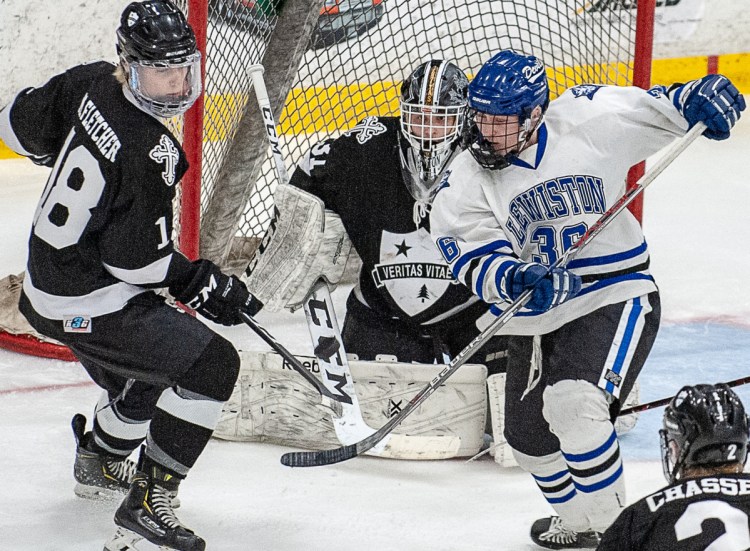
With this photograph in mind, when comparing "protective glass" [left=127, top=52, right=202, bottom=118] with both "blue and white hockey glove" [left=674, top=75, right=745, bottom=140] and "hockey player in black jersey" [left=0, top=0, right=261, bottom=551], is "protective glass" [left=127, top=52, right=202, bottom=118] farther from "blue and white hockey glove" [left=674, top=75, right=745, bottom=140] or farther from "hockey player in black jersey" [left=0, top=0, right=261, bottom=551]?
"blue and white hockey glove" [left=674, top=75, right=745, bottom=140]

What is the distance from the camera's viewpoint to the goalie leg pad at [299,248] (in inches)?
127

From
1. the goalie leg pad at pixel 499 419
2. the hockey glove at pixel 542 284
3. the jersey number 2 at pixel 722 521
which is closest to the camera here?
the jersey number 2 at pixel 722 521

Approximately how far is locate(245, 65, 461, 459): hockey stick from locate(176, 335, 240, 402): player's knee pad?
452mm

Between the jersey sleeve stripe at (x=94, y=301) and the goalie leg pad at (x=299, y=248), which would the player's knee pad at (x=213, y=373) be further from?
the goalie leg pad at (x=299, y=248)

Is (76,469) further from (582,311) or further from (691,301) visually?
(691,301)

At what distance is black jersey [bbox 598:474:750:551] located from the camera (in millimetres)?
1615

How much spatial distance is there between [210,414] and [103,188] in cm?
50

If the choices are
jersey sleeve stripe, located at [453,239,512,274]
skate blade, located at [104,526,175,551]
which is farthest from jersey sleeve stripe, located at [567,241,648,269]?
skate blade, located at [104,526,175,551]

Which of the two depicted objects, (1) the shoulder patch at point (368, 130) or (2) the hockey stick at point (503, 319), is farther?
(1) the shoulder patch at point (368, 130)

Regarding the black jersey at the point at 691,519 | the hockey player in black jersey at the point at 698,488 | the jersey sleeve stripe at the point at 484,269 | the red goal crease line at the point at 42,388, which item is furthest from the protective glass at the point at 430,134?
the black jersey at the point at 691,519

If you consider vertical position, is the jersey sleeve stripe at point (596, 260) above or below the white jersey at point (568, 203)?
below

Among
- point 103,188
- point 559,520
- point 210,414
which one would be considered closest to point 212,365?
point 210,414

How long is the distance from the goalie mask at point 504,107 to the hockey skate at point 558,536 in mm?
774

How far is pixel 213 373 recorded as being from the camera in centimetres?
259
